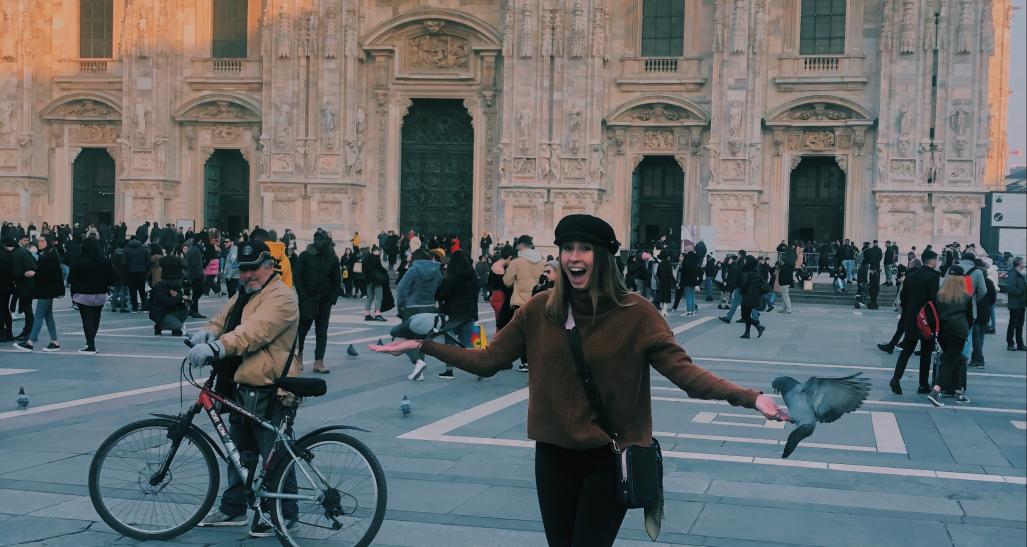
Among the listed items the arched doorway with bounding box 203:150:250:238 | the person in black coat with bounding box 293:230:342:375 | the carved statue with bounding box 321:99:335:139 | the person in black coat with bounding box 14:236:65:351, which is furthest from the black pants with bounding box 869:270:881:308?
the arched doorway with bounding box 203:150:250:238

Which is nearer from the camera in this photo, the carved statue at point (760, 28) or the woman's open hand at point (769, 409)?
the woman's open hand at point (769, 409)

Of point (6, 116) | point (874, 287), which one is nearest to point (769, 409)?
point (874, 287)

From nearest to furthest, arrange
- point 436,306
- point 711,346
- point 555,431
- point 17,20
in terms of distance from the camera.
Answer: point 555,431
point 436,306
point 711,346
point 17,20

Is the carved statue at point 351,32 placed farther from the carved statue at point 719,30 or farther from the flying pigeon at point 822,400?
the flying pigeon at point 822,400

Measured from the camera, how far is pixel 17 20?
4225 cm

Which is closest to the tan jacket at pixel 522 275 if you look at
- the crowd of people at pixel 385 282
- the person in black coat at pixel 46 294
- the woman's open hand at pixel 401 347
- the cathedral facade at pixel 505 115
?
the crowd of people at pixel 385 282

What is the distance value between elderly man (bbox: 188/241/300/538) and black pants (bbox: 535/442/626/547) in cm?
261

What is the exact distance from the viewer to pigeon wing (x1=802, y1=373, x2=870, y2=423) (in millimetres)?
3736

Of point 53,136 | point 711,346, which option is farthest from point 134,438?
point 53,136

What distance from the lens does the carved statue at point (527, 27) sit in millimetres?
38281

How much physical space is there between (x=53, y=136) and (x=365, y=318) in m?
23.7

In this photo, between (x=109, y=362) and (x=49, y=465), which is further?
(x=109, y=362)

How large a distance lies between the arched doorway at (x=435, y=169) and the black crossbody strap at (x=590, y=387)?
36.7m

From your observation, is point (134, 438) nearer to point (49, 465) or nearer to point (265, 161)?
point (49, 465)
